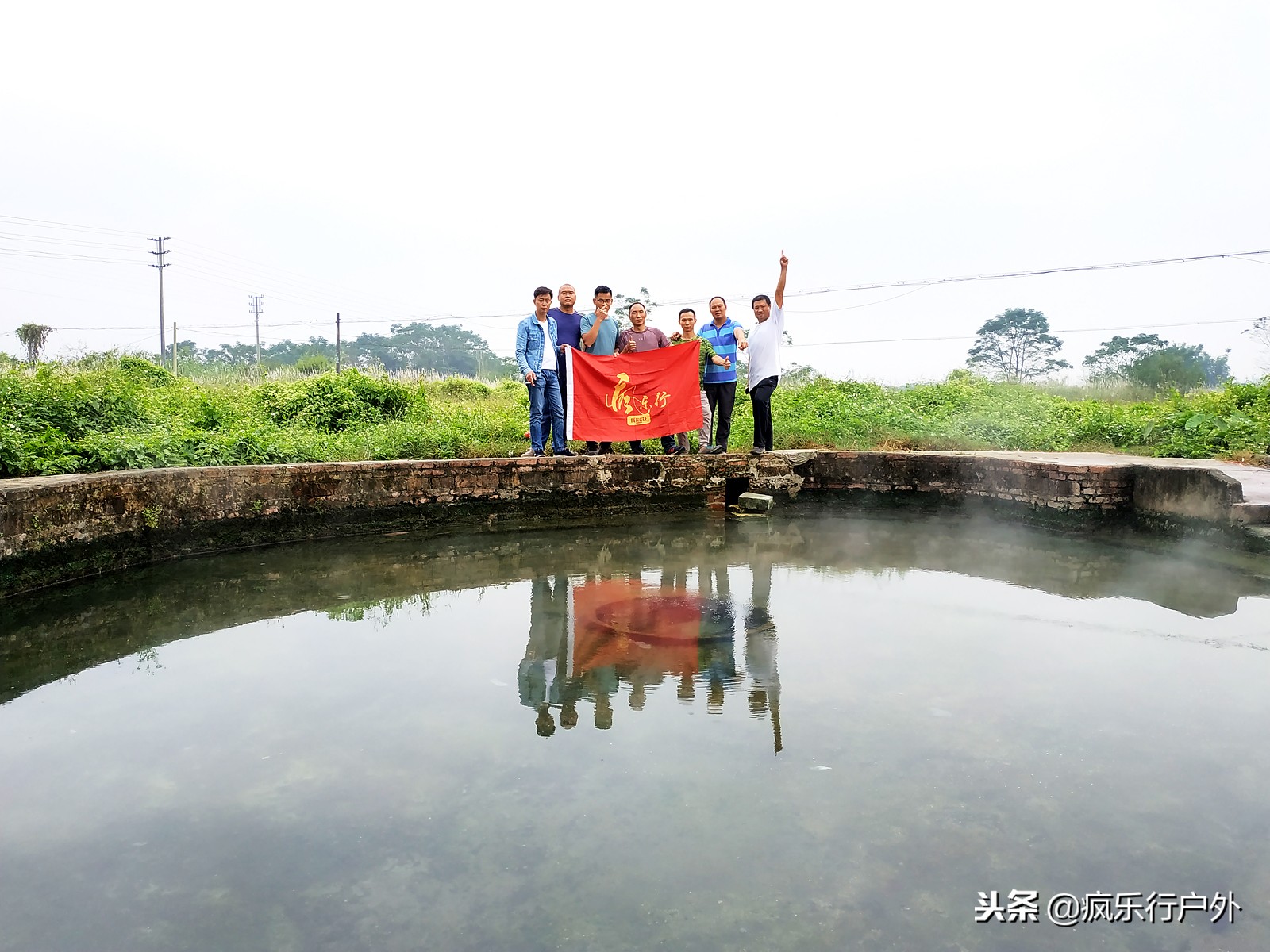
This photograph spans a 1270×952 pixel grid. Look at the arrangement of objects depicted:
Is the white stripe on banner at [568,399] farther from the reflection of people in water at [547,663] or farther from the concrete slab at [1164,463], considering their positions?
the concrete slab at [1164,463]

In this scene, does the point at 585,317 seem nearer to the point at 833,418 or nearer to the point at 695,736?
the point at 833,418

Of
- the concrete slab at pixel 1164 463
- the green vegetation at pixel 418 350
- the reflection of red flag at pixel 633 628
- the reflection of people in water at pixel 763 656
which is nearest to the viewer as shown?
the reflection of people in water at pixel 763 656

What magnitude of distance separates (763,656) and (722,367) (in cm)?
494

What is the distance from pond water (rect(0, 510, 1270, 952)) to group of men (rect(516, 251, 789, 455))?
3.26 m

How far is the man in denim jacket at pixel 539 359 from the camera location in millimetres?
7449

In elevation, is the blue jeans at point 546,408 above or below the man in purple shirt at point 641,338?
below

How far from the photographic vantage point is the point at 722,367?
823 centimetres

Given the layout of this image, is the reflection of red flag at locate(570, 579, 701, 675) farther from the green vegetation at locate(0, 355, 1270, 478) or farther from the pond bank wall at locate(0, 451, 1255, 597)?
the green vegetation at locate(0, 355, 1270, 478)

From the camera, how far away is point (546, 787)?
8.16 ft

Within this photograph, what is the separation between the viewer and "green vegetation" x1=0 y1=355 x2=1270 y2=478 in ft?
21.6

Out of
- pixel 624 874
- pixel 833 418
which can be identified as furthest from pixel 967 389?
pixel 624 874

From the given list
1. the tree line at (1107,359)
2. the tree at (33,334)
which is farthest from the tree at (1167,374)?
the tree at (33,334)

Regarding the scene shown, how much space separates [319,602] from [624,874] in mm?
3149

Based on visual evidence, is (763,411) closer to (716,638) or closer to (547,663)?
(716,638)
